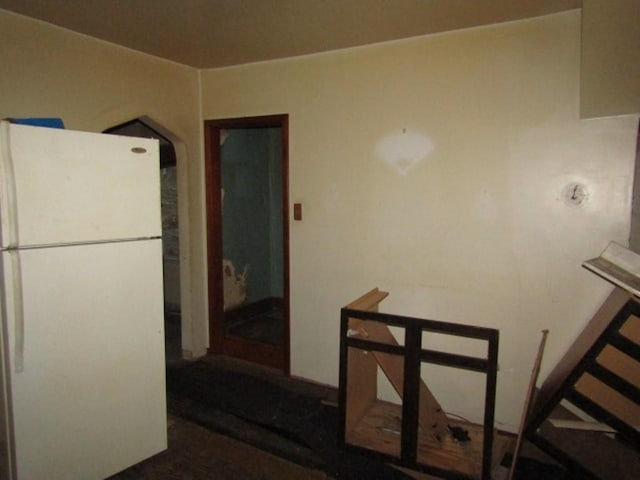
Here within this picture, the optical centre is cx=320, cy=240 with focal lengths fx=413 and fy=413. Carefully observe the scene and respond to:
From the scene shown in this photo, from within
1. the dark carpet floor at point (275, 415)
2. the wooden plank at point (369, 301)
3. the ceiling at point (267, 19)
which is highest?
the ceiling at point (267, 19)

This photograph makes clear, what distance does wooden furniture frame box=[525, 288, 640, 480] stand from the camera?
1.80 metres

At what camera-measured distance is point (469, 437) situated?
237 centimetres

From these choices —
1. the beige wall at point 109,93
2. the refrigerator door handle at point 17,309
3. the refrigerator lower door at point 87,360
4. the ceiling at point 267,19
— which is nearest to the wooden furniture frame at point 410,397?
the refrigerator lower door at point 87,360

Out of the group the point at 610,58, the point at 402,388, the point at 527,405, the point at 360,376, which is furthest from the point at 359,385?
the point at 610,58

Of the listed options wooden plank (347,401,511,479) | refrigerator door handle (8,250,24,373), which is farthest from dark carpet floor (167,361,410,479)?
→ refrigerator door handle (8,250,24,373)

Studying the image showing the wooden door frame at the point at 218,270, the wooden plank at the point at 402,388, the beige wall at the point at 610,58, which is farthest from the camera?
the wooden door frame at the point at 218,270

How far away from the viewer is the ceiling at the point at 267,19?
2203 millimetres

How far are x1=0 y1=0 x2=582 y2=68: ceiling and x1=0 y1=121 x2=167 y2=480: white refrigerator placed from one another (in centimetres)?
83

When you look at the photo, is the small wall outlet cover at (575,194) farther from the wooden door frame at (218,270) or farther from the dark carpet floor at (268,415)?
the wooden door frame at (218,270)

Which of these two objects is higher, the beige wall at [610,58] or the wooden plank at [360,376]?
the beige wall at [610,58]

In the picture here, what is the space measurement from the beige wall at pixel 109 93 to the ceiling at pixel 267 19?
0.39ft

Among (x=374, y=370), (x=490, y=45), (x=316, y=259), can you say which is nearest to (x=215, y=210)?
(x=316, y=259)

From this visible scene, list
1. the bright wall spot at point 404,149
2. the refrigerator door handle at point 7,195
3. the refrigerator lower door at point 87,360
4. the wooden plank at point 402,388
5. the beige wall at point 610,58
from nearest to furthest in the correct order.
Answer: the refrigerator door handle at point 7,195, the refrigerator lower door at point 87,360, the beige wall at point 610,58, the wooden plank at point 402,388, the bright wall spot at point 404,149

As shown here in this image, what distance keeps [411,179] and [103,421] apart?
2237 mm
